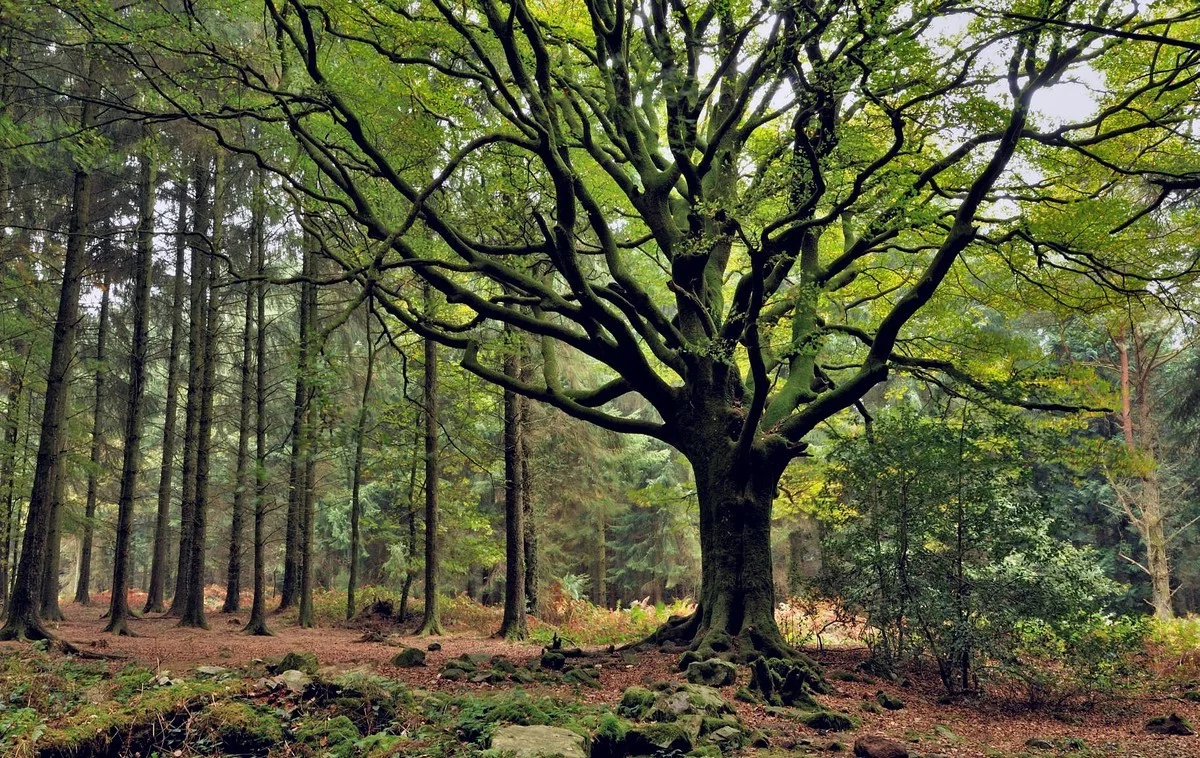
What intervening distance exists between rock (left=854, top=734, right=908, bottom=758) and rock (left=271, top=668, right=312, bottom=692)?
427 cm

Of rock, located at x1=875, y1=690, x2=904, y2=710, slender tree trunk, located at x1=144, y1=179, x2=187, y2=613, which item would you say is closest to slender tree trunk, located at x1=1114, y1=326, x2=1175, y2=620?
rock, located at x1=875, y1=690, x2=904, y2=710

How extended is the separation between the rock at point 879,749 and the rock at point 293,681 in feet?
14.0

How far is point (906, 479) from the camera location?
8.00 m

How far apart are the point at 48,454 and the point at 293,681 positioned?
6693 mm

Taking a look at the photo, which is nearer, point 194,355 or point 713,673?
point 713,673

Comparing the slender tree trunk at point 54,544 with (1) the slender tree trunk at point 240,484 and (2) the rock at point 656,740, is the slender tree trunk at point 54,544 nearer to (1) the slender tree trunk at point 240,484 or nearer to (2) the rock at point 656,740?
(1) the slender tree trunk at point 240,484

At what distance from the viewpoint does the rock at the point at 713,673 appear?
6840mm

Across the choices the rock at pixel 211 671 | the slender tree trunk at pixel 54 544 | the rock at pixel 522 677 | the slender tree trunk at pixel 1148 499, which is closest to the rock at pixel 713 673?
the rock at pixel 522 677

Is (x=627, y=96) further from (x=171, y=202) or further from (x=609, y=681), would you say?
(x=171, y=202)

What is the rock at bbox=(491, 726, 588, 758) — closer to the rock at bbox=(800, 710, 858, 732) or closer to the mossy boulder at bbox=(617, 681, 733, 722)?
the mossy boulder at bbox=(617, 681, 733, 722)

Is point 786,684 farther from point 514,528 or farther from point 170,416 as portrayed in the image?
point 170,416

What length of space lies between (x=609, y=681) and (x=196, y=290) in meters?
13.2

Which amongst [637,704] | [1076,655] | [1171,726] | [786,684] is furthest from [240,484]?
[1171,726]

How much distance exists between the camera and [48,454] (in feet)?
31.9
